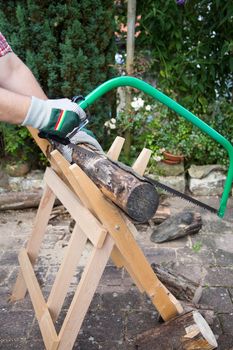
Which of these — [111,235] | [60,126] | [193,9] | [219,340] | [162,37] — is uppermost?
[193,9]

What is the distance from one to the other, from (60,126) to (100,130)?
9.07ft

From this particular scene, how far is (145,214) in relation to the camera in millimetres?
1812

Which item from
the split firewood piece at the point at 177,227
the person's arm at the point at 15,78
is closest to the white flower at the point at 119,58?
the split firewood piece at the point at 177,227

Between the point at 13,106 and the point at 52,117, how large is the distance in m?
0.17

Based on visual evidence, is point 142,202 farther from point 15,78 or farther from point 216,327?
point 216,327

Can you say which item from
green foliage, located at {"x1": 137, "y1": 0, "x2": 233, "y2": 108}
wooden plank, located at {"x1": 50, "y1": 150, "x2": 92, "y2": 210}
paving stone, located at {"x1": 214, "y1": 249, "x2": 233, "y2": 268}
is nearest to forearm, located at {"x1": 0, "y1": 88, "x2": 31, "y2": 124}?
wooden plank, located at {"x1": 50, "y1": 150, "x2": 92, "y2": 210}

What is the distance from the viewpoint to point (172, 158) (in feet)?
15.1

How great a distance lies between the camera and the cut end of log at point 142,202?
1.77 meters

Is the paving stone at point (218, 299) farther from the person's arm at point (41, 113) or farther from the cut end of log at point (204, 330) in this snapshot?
the person's arm at point (41, 113)

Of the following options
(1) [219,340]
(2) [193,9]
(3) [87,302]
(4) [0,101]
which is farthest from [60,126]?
(2) [193,9]

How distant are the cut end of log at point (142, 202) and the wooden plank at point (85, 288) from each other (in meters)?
0.24

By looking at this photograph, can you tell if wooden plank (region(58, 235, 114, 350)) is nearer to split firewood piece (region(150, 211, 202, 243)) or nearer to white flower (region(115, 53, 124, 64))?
split firewood piece (region(150, 211, 202, 243))

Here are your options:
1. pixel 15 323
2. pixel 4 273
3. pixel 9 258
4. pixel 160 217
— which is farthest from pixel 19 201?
pixel 15 323

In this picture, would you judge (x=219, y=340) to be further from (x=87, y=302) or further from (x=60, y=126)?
(x=60, y=126)
